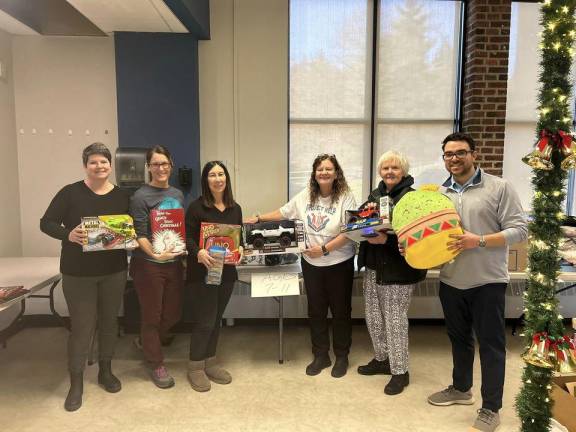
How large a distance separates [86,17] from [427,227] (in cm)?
305

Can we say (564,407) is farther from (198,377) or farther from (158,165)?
(158,165)

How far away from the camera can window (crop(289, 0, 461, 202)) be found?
397 cm

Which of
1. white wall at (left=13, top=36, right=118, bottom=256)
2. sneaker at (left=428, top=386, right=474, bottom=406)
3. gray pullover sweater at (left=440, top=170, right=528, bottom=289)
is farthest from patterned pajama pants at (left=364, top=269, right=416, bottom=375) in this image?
white wall at (left=13, top=36, right=118, bottom=256)

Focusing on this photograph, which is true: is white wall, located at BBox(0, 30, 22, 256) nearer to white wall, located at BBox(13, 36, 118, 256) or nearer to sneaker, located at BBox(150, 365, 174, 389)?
white wall, located at BBox(13, 36, 118, 256)

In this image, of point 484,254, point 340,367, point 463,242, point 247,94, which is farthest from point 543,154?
point 247,94

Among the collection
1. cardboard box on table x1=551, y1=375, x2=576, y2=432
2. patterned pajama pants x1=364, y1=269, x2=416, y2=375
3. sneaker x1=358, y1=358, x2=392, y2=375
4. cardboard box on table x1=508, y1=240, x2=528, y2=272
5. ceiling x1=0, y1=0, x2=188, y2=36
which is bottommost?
sneaker x1=358, y1=358, x2=392, y2=375

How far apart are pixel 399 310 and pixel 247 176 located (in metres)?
2.01

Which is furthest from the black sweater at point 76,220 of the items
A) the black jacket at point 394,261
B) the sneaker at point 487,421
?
the sneaker at point 487,421

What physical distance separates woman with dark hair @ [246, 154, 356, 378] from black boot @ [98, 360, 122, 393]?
1257mm

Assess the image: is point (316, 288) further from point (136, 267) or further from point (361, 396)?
point (136, 267)

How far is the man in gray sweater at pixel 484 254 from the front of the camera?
2074 mm

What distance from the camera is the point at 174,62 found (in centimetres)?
362

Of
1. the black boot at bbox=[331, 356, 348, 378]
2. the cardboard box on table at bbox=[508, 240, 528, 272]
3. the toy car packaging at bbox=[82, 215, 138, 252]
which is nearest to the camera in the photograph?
the toy car packaging at bbox=[82, 215, 138, 252]

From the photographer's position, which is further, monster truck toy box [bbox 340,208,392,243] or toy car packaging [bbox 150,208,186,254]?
toy car packaging [bbox 150,208,186,254]
